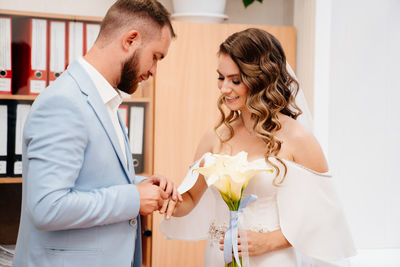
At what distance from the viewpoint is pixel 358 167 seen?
9.96 ft

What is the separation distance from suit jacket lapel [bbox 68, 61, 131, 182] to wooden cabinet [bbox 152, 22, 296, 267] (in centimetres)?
118

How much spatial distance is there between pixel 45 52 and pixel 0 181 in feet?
2.48

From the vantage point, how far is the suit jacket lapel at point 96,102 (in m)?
1.35

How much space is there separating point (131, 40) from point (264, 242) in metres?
0.88

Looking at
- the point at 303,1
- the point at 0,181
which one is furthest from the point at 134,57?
the point at 303,1

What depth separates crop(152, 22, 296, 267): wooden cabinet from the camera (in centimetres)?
258

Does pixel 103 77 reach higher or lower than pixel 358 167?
higher

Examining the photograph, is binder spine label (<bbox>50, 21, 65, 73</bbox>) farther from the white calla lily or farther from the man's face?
the white calla lily

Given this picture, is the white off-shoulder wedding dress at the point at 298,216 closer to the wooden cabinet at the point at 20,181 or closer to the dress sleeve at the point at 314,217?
the dress sleeve at the point at 314,217

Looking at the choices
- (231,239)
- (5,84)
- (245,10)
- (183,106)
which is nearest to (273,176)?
(231,239)

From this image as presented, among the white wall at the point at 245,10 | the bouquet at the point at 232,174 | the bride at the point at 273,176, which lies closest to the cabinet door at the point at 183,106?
the white wall at the point at 245,10

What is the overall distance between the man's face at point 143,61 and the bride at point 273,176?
0.36 metres

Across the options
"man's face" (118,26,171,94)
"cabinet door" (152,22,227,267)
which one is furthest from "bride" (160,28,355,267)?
"cabinet door" (152,22,227,267)

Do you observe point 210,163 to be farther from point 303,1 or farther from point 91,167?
point 303,1
